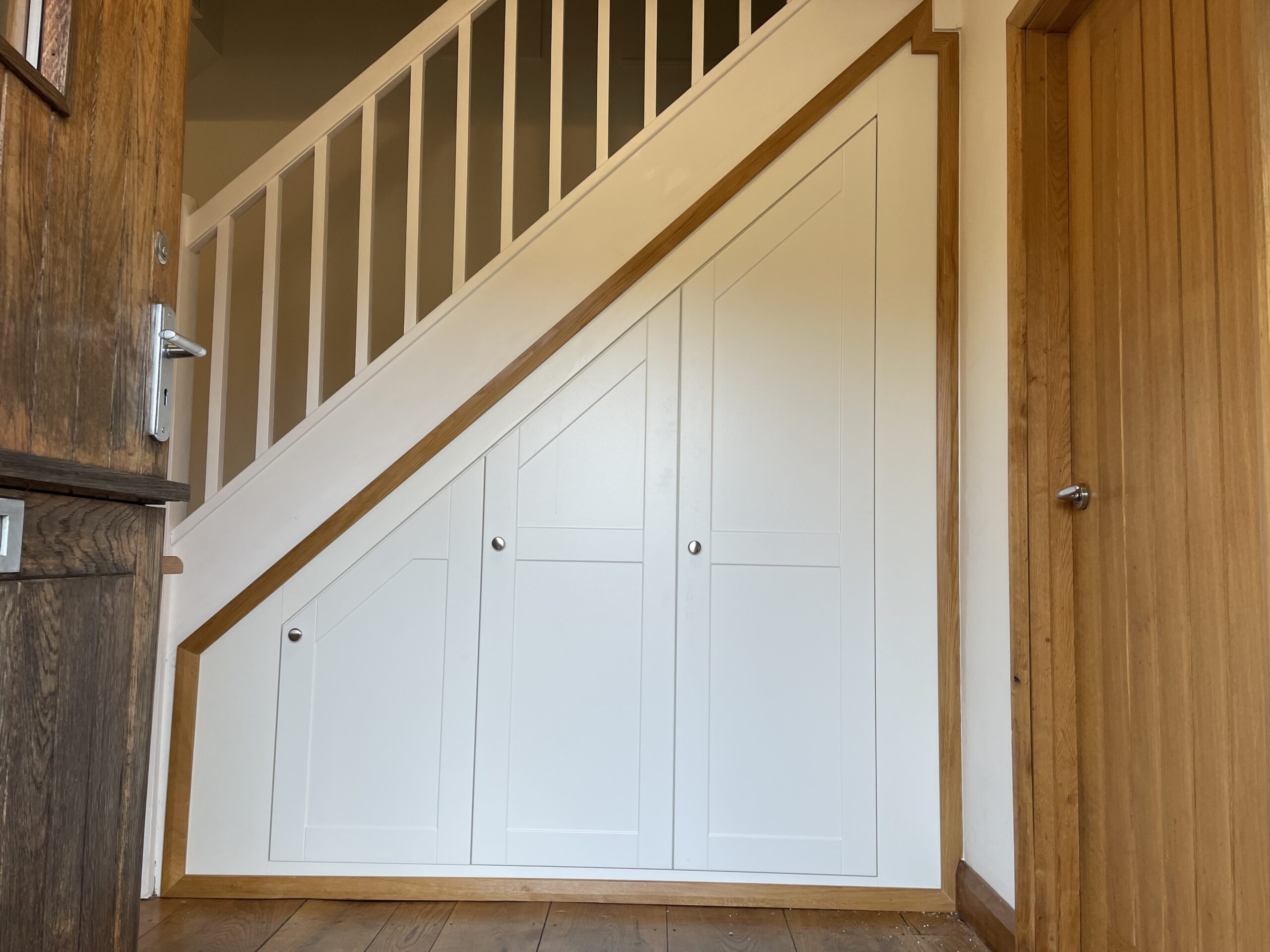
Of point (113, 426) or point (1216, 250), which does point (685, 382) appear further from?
point (113, 426)

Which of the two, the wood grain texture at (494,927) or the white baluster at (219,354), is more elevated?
the white baluster at (219,354)

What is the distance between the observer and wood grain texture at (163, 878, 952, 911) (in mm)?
1904

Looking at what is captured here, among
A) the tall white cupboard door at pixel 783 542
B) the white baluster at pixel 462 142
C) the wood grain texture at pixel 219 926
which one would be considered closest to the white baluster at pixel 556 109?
the white baluster at pixel 462 142

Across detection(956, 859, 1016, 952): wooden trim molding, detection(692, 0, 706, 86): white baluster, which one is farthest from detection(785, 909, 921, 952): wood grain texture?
detection(692, 0, 706, 86): white baluster

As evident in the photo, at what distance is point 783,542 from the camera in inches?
78.0

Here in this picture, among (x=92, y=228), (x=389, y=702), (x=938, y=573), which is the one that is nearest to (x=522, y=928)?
(x=389, y=702)

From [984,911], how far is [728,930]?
533 millimetres

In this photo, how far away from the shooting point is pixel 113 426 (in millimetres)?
910

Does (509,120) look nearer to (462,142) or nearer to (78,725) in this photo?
(462,142)

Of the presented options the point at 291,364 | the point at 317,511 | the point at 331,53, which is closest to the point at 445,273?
the point at 291,364

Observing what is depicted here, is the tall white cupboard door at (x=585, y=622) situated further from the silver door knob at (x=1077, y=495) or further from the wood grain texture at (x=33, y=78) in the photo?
the wood grain texture at (x=33, y=78)

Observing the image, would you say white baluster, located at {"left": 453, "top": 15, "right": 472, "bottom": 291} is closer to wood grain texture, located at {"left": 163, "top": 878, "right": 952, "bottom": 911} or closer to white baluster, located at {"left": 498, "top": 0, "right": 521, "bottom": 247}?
white baluster, located at {"left": 498, "top": 0, "right": 521, "bottom": 247}

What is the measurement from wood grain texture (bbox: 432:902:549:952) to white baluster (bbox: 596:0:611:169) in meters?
1.73

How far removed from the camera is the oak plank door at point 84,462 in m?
0.76
